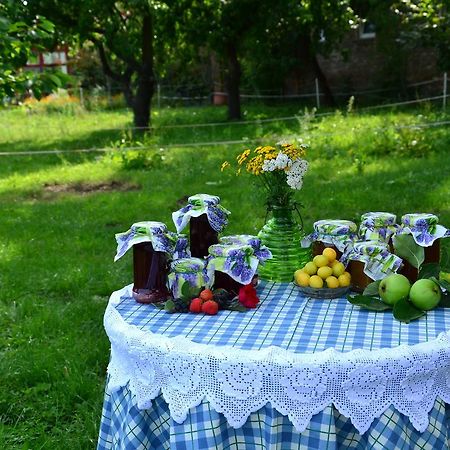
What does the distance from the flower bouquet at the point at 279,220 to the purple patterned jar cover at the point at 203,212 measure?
226mm

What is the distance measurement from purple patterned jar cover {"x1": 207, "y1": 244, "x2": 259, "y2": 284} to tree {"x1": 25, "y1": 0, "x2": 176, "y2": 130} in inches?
520

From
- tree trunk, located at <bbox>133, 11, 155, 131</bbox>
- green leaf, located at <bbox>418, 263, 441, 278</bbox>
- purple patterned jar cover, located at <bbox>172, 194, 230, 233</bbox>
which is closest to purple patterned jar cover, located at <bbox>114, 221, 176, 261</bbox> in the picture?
purple patterned jar cover, located at <bbox>172, 194, 230, 233</bbox>

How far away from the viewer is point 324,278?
2.83m

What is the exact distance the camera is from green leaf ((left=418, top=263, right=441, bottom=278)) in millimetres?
2824

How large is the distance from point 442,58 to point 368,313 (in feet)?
61.8

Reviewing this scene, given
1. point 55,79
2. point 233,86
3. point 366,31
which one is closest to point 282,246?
point 55,79

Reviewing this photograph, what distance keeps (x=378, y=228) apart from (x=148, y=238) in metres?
1.02

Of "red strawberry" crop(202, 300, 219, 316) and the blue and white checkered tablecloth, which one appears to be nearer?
the blue and white checkered tablecloth

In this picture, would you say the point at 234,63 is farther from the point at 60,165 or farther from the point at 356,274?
the point at 356,274

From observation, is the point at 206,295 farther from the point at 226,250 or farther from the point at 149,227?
the point at 149,227

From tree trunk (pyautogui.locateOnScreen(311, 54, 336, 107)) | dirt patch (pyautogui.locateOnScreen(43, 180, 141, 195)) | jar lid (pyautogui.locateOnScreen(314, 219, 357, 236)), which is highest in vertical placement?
jar lid (pyautogui.locateOnScreen(314, 219, 357, 236))

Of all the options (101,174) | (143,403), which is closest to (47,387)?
(143,403)

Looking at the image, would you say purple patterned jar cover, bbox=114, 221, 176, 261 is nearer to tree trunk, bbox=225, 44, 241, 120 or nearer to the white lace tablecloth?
the white lace tablecloth

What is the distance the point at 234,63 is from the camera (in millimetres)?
19562
